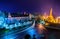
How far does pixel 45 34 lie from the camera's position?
2338 millimetres

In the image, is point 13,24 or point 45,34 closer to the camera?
point 13,24

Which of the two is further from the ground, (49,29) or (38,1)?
(38,1)

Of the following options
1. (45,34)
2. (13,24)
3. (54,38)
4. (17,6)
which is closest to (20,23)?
(13,24)

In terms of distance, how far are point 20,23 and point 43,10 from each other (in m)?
0.41

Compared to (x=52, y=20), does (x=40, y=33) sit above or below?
below

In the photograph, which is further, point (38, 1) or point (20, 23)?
point (38, 1)

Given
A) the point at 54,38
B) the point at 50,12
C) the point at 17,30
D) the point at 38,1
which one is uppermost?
the point at 38,1

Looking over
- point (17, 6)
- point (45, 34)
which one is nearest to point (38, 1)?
point (17, 6)

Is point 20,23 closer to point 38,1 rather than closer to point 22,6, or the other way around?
point 22,6

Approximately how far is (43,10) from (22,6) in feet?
1.04

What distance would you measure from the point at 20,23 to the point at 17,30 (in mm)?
107

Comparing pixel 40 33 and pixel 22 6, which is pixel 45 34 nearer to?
pixel 40 33

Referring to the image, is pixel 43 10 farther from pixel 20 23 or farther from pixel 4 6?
pixel 4 6

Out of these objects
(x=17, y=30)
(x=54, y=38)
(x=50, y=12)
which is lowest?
(x=54, y=38)
